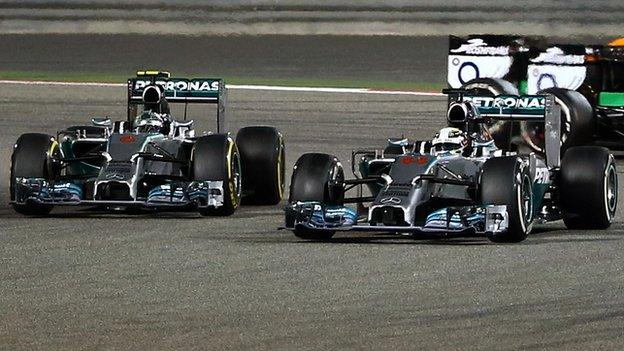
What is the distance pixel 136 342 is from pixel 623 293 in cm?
321

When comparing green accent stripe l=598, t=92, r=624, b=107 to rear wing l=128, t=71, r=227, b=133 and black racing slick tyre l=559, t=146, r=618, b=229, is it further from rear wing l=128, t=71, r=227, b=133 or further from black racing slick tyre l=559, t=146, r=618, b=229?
black racing slick tyre l=559, t=146, r=618, b=229

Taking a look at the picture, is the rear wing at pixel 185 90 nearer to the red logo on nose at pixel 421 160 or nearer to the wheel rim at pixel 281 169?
the wheel rim at pixel 281 169

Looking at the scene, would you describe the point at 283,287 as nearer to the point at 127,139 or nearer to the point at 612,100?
the point at 127,139

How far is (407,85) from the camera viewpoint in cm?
3112

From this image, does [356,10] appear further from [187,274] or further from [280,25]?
[187,274]

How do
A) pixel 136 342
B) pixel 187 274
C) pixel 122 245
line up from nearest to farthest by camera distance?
pixel 136 342
pixel 187 274
pixel 122 245

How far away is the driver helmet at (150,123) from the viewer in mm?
15898

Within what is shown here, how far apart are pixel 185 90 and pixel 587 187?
4.15 meters

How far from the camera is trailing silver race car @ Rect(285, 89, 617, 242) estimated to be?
13195 millimetres

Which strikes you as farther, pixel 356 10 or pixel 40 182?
pixel 356 10

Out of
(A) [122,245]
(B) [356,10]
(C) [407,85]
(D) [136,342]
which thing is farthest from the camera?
(B) [356,10]

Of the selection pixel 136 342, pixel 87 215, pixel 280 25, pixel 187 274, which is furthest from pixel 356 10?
pixel 136 342

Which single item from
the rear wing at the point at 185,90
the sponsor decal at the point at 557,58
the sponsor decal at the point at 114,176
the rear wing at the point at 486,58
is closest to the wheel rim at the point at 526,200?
the sponsor decal at the point at 114,176

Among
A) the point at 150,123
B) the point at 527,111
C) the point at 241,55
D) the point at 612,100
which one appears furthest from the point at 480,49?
the point at 241,55
